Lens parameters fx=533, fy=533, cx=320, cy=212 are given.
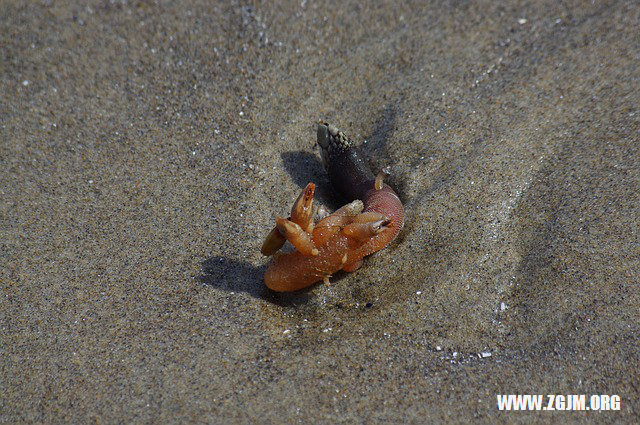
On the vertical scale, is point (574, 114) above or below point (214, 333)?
below

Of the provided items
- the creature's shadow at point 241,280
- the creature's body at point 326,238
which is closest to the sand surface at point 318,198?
the creature's shadow at point 241,280

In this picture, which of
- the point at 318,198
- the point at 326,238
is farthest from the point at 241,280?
the point at 318,198

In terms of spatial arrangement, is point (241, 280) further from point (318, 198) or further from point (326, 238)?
point (318, 198)

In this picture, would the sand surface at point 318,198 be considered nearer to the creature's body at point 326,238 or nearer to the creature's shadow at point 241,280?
the creature's shadow at point 241,280

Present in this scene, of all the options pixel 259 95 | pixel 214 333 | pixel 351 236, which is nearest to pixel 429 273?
pixel 351 236

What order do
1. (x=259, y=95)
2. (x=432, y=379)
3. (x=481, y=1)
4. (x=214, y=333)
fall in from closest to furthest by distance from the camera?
(x=432, y=379) < (x=214, y=333) < (x=259, y=95) < (x=481, y=1)

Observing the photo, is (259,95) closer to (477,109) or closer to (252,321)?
(477,109)

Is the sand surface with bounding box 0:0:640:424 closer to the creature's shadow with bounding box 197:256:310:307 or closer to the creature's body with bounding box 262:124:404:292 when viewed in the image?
the creature's shadow with bounding box 197:256:310:307
